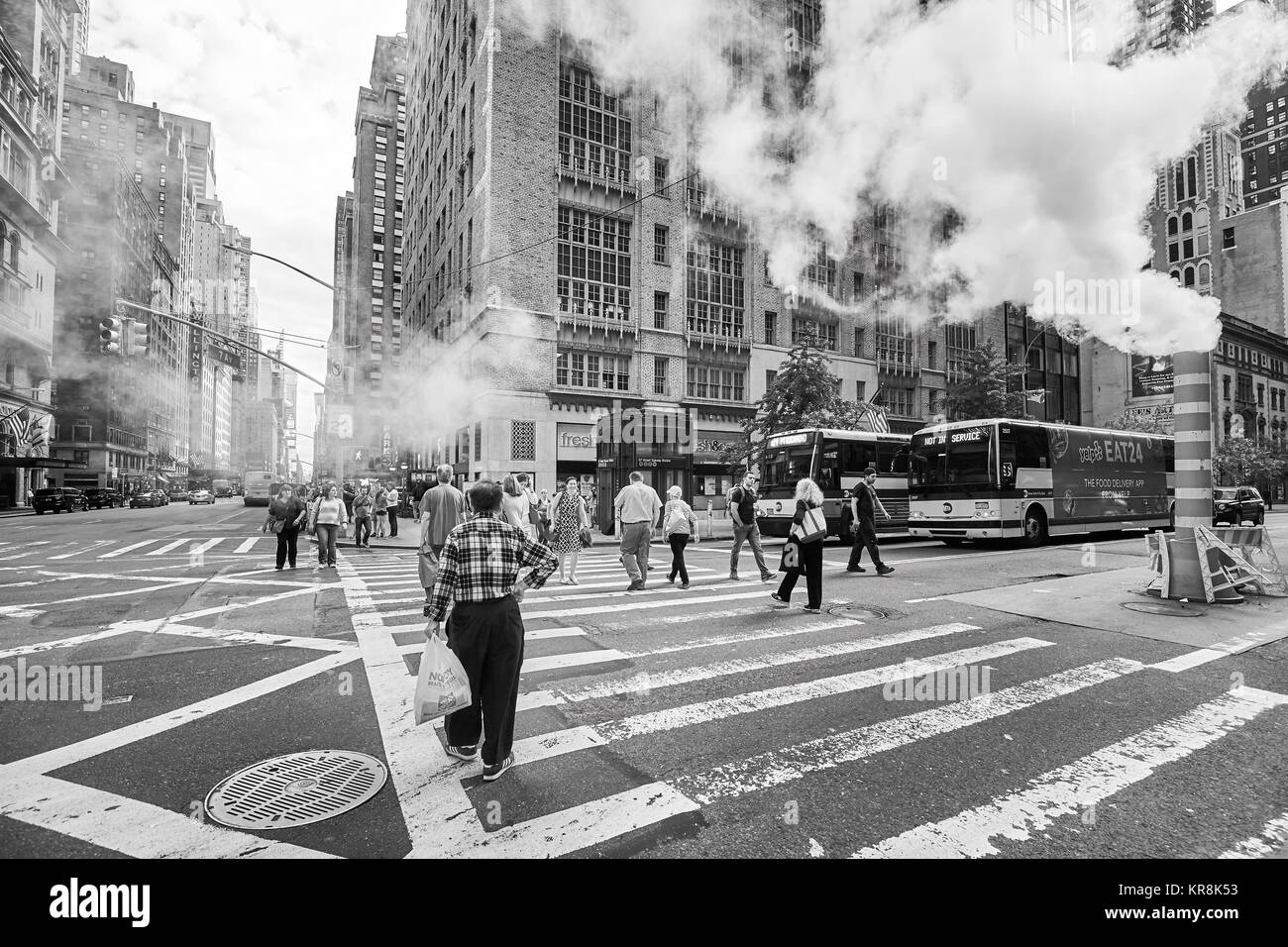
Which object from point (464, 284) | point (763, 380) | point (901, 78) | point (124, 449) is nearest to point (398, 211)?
point (124, 449)

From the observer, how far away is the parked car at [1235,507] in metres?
25.4

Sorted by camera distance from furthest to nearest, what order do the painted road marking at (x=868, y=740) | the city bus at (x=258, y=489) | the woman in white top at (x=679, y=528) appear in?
the city bus at (x=258, y=489) < the woman in white top at (x=679, y=528) < the painted road marking at (x=868, y=740)

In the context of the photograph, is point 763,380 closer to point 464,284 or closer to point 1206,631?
point 464,284

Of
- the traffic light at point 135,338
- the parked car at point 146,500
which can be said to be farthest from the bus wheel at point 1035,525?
the parked car at point 146,500

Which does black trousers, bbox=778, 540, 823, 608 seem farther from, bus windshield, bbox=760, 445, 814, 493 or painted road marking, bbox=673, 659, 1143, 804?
bus windshield, bbox=760, 445, 814, 493

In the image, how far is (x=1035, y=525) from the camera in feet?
56.3

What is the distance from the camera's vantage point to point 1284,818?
3.05 metres

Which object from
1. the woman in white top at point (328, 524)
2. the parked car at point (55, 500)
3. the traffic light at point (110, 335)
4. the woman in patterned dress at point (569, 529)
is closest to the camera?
the woman in patterned dress at point (569, 529)

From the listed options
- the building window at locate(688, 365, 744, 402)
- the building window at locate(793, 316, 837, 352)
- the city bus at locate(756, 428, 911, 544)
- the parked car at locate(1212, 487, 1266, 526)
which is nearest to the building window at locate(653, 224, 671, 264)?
the building window at locate(688, 365, 744, 402)

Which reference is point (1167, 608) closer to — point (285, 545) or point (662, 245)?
point (285, 545)

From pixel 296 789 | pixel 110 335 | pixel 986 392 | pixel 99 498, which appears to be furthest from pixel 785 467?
pixel 99 498

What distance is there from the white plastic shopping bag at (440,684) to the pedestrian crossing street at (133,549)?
13335 mm

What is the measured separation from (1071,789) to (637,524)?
699 cm

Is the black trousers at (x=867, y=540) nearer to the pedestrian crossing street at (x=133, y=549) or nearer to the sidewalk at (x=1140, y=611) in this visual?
the sidewalk at (x=1140, y=611)
